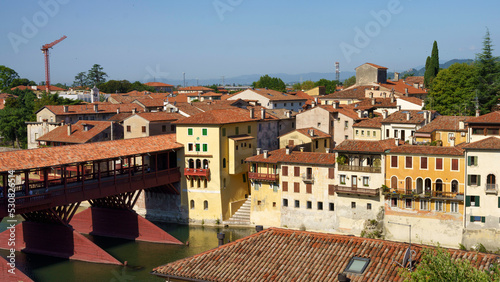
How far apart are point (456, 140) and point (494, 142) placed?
388 inches

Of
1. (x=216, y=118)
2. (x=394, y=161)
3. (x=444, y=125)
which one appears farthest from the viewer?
(x=444, y=125)

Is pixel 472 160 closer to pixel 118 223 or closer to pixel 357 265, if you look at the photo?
pixel 357 265

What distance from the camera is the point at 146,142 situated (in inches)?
1877

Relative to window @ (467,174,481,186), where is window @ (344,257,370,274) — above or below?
above

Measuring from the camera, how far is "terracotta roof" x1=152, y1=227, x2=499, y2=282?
1900 centimetres

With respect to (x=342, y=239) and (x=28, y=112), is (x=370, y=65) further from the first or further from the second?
(x=342, y=239)

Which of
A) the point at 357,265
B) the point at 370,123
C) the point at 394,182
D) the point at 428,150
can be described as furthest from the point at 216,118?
the point at 357,265

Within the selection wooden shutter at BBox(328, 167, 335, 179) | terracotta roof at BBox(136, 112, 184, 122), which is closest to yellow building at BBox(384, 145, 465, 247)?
wooden shutter at BBox(328, 167, 335, 179)

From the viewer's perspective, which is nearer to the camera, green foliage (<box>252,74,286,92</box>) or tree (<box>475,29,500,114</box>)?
tree (<box>475,29,500,114</box>)

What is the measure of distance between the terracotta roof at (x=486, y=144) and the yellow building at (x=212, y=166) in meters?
18.5

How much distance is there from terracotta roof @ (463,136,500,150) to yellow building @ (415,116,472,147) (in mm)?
8809

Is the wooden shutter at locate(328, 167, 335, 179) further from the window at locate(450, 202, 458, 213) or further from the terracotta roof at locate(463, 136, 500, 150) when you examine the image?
the terracotta roof at locate(463, 136, 500, 150)

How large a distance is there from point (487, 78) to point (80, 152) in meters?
38.9

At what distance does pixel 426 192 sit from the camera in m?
39.2
